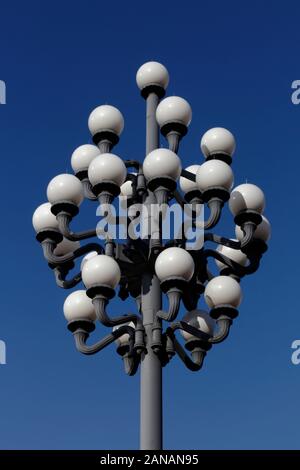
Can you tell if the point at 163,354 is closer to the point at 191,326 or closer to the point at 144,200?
the point at 191,326

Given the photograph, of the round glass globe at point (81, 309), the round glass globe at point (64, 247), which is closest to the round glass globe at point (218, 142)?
the round glass globe at point (64, 247)

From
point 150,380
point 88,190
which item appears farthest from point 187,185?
point 150,380

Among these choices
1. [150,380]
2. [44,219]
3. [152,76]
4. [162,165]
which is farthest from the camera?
[152,76]

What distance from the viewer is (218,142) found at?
18609 millimetres

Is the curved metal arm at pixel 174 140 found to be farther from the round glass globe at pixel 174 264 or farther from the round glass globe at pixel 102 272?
the round glass globe at pixel 102 272

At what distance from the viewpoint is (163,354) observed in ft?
56.5

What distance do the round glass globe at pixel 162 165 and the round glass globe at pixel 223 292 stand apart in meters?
1.49

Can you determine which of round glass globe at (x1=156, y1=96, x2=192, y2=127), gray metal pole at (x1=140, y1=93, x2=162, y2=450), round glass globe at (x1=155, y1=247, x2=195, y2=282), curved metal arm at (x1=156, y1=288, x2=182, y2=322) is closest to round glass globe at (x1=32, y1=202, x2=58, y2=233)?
gray metal pole at (x1=140, y1=93, x2=162, y2=450)

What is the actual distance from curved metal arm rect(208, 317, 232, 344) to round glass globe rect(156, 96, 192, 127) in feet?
10.1

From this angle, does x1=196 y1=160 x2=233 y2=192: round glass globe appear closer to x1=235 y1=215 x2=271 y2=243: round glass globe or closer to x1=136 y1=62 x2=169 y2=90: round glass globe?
x1=235 y1=215 x2=271 y2=243: round glass globe

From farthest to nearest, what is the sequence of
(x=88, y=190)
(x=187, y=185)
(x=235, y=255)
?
(x=187, y=185), (x=88, y=190), (x=235, y=255)

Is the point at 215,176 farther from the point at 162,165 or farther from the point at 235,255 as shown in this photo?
the point at 235,255

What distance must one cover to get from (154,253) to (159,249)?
105mm

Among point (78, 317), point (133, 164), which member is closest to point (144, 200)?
point (133, 164)
